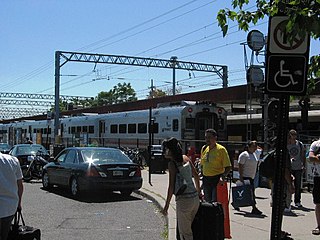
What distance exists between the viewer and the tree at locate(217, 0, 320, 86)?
11.5 feet

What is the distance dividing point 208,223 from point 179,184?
0.63 metres

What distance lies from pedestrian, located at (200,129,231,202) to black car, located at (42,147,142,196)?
16.7 ft

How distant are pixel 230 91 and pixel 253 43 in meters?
14.0

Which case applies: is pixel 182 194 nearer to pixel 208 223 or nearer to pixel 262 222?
pixel 208 223

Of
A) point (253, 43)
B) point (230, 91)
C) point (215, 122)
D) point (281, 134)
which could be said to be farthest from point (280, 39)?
point (230, 91)

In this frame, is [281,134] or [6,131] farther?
[6,131]

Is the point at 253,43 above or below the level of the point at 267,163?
above

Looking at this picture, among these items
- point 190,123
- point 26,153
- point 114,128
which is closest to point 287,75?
point 26,153

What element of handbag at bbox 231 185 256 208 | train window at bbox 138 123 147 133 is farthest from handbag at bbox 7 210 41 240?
train window at bbox 138 123 147 133

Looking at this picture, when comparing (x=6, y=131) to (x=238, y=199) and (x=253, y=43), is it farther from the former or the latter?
(x=238, y=199)

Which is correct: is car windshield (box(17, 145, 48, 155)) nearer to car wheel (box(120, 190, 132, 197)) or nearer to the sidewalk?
car wheel (box(120, 190, 132, 197))

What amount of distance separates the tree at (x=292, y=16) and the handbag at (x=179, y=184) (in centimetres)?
213

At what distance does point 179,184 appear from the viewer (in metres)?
6.55

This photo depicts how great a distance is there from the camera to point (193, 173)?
24.2 ft
